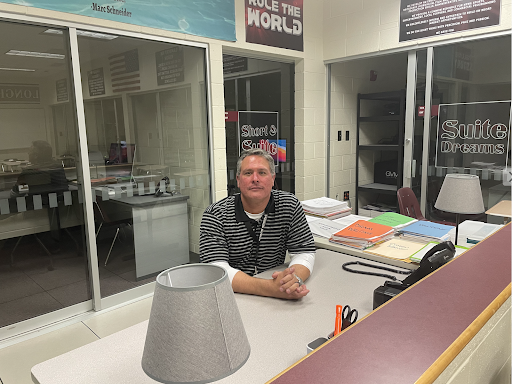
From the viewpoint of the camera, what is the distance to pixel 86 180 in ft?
9.43

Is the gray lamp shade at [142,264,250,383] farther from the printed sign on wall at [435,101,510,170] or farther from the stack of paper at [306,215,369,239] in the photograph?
the printed sign on wall at [435,101,510,170]

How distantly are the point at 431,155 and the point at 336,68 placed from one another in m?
1.57

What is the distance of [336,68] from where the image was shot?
185 inches

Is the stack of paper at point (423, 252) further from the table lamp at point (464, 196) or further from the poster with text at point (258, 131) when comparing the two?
the poster with text at point (258, 131)

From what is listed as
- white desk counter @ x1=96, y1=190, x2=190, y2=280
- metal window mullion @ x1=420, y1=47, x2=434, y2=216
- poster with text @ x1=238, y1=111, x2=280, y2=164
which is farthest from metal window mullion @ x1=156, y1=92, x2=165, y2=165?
A: metal window mullion @ x1=420, y1=47, x2=434, y2=216

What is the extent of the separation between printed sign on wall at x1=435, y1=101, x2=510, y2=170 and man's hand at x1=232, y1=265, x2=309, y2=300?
9.82 feet

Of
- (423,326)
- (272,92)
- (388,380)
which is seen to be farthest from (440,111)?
(388,380)

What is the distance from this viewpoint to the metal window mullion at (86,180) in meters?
2.75

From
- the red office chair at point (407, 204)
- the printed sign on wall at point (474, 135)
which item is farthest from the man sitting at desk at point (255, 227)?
the printed sign on wall at point (474, 135)

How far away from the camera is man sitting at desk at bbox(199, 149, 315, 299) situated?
5.98 feet

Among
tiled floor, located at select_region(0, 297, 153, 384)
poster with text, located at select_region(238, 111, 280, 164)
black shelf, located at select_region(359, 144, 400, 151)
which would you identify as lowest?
tiled floor, located at select_region(0, 297, 153, 384)

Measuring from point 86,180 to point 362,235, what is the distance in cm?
202

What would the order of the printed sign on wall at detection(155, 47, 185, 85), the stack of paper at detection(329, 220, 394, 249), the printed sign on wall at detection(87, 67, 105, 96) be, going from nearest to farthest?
the stack of paper at detection(329, 220, 394, 249), the printed sign on wall at detection(87, 67, 105, 96), the printed sign on wall at detection(155, 47, 185, 85)

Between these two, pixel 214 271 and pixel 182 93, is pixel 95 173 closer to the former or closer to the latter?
pixel 182 93
